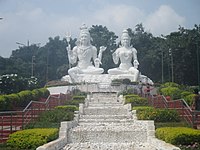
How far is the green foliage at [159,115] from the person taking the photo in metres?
16.0

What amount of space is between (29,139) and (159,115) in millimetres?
6820

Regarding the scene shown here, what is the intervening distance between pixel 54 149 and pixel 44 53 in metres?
64.6

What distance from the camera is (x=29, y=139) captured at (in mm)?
11719

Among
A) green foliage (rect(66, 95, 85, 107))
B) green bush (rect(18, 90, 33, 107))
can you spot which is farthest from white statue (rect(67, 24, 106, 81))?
green foliage (rect(66, 95, 85, 107))

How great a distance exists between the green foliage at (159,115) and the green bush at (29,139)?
523 cm

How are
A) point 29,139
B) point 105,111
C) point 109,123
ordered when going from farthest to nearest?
point 105,111, point 109,123, point 29,139

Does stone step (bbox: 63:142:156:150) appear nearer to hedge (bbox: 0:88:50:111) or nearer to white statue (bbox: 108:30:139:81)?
hedge (bbox: 0:88:50:111)

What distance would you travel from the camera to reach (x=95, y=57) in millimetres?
38312

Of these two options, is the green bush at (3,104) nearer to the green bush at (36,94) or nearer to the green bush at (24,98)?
the green bush at (24,98)

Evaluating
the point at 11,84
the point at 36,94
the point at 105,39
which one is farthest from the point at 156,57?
the point at 36,94

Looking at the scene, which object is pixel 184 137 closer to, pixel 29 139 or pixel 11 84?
pixel 29 139

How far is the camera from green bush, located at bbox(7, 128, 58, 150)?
38.0ft

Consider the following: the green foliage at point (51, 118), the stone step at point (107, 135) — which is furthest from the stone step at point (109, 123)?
the stone step at point (107, 135)

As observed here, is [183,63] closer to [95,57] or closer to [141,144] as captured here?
[95,57]
